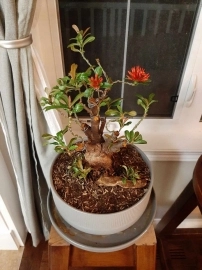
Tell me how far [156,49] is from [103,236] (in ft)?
2.33

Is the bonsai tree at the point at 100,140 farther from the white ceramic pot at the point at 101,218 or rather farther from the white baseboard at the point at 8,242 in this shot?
the white baseboard at the point at 8,242

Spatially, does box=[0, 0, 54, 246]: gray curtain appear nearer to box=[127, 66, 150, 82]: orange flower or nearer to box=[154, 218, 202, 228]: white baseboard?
box=[127, 66, 150, 82]: orange flower

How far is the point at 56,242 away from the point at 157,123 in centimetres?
66

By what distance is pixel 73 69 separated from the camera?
0.61 metres

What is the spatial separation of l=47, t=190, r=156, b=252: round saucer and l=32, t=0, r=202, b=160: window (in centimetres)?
36

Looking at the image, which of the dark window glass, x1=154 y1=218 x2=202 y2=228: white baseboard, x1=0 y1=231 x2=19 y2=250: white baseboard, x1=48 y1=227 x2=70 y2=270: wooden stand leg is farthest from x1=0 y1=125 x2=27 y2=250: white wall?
x1=154 y1=218 x2=202 y2=228: white baseboard

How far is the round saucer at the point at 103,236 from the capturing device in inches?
28.2

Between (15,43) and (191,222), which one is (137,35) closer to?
(15,43)

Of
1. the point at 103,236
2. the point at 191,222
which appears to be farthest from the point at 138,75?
the point at 191,222

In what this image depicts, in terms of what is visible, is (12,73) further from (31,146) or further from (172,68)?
(172,68)

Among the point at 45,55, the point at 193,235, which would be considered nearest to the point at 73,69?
the point at 45,55

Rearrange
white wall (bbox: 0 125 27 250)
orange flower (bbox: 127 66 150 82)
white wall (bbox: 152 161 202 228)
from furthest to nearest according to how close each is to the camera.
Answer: white wall (bbox: 152 161 202 228)
white wall (bbox: 0 125 27 250)
orange flower (bbox: 127 66 150 82)

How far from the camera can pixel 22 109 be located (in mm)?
764

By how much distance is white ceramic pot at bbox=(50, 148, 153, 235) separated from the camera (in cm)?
67
